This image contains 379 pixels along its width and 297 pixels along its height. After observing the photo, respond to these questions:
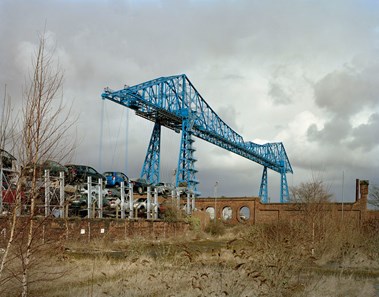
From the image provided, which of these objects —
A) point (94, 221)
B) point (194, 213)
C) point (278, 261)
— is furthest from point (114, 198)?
point (278, 261)

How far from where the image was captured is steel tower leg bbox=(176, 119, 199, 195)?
164 feet

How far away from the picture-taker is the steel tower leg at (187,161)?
49.8 metres

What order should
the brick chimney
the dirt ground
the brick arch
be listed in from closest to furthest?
the dirt ground < the brick chimney < the brick arch

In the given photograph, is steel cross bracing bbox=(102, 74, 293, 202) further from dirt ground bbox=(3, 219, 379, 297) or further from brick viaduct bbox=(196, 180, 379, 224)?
dirt ground bbox=(3, 219, 379, 297)

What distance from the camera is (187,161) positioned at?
50.4 meters

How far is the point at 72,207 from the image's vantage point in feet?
64.3

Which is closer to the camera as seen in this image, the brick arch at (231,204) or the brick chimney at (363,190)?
the brick chimney at (363,190)

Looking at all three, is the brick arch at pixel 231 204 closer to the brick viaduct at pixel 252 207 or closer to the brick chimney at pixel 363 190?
the brick viaduct at pixel 252 207

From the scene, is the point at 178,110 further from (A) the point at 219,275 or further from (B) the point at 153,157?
(A) the point at 219,275

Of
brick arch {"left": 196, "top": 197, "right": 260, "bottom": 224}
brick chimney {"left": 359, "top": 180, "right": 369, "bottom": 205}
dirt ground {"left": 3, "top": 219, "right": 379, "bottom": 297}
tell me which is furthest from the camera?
brick arch {"left": 196, "top": 197, "right": 260, "bottom": 224}

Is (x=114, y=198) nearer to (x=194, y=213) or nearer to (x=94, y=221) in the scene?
(x=94, y=221)

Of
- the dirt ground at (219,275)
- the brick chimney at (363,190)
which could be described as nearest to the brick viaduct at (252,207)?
the brick chimney at (363,190)

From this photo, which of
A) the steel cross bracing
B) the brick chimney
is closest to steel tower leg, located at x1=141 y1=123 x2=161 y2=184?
the steel cross bracing

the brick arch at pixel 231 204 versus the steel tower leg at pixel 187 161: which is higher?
the steel tower leg at pixel 187 161
